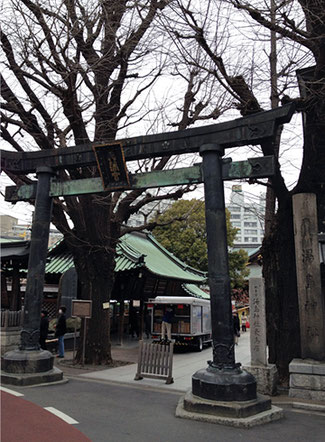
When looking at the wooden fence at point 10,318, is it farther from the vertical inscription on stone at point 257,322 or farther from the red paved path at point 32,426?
the vertical inscription on stone at point 257,322

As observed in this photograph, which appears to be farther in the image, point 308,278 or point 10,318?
point 10,318

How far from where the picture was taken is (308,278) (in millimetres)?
7734

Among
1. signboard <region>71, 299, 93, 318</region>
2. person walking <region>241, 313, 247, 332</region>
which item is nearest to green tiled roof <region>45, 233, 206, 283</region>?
signboard <region>71, 299, 93, 318</region>

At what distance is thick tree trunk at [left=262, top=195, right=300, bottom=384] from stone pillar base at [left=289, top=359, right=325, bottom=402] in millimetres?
1154

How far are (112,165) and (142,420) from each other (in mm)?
5048

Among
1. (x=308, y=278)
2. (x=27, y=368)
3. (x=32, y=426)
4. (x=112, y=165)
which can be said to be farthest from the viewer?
(x=112, y=165)

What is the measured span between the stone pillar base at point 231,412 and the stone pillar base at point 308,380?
51.8 inches

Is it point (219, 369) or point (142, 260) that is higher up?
point (142, 260)

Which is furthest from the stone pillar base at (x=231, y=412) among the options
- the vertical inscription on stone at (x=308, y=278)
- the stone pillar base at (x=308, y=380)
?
the vertical inscription on stone at (x=308, y=278)

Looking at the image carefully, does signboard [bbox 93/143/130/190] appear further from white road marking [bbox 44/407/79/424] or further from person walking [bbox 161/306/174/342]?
person walking [bbox 161/306/174/342]

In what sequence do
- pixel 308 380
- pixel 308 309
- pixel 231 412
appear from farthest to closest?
pixel 308 309 → pixel 308 380 → pixel 231 412

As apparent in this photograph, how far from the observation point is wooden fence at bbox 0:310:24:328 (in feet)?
41.7

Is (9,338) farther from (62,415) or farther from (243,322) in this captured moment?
(243,322)

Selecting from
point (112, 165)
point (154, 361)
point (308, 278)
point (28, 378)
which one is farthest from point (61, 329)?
point (308, 278)
